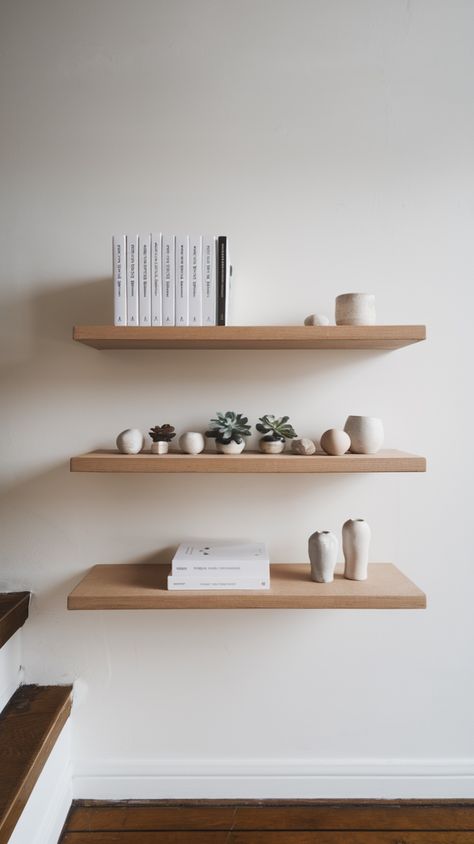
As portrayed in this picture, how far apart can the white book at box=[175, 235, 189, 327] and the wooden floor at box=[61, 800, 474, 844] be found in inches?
55.7

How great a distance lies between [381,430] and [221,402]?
0.47 m

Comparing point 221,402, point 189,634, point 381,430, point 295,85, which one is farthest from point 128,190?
point 189,634

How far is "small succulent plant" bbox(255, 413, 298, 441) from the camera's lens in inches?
57.1

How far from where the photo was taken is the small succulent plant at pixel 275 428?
145cm

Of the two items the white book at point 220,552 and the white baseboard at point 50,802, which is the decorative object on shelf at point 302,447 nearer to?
the white book at point 220,552

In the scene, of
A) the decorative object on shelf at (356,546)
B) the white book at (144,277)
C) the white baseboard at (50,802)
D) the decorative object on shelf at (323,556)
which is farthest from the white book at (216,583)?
the white book at (144,277)

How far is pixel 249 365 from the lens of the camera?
155 cm

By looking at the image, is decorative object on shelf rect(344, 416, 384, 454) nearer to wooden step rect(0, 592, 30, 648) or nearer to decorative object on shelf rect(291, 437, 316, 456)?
decorative object on shelf rect(291, 437, 316, 456)

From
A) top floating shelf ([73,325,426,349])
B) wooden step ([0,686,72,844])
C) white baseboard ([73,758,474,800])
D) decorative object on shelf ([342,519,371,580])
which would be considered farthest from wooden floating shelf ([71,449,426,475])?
white baseboard ([73,758,474,800])

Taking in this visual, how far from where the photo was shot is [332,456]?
4.49 feet

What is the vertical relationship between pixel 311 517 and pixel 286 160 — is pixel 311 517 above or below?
below

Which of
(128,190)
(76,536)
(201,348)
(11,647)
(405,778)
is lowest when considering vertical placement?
(405,778)

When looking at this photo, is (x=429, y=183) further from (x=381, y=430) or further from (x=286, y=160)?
(x=381, y=430)

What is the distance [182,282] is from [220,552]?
74 cm
